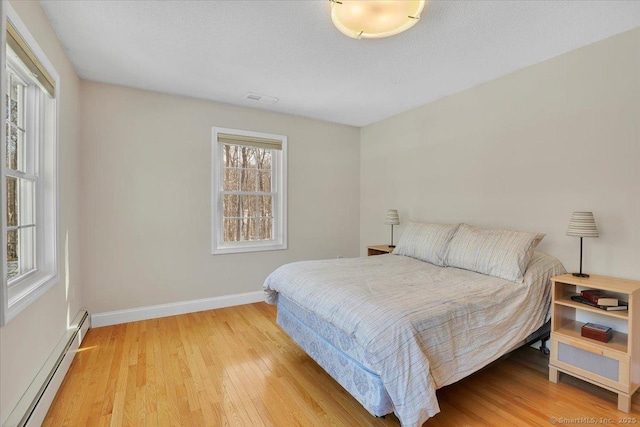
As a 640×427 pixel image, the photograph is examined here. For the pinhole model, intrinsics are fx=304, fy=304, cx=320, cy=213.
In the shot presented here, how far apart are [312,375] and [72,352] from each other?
1.93 m

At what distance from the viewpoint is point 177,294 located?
3545 mm

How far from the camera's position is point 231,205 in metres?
3.95

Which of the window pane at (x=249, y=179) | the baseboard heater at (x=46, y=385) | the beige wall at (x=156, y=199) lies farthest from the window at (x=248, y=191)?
the baseboard heater at (x=46, y=385)

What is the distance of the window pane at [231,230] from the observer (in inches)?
155

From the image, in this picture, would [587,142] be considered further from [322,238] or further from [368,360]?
[322,238]

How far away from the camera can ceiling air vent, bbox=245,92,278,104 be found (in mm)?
3494

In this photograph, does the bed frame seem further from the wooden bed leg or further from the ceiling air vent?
the ceiling air vent

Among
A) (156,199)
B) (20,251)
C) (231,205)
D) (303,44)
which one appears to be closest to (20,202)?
(20,251)

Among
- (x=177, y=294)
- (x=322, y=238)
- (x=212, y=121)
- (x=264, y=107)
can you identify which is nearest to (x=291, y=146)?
(x=264, y=107)

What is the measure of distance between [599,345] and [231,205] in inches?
146

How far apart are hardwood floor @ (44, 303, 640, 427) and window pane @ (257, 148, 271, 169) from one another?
2281mm

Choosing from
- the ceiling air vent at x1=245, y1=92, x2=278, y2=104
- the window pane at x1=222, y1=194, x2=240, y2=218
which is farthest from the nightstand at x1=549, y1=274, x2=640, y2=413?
the window pane at x1=222, y1=194, x2=240, y2=218

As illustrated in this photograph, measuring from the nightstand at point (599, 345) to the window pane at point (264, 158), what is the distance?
11.0 ft

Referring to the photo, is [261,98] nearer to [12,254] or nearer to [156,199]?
[156,199]
